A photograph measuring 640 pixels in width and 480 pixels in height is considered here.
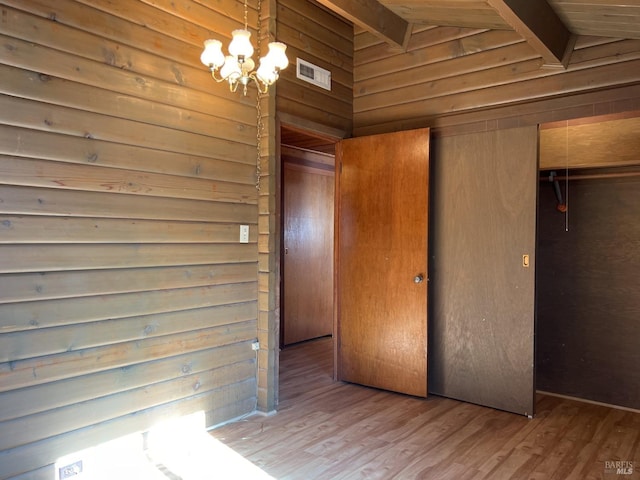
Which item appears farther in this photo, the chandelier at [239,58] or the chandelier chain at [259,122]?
the chandelier chain at [259,122]

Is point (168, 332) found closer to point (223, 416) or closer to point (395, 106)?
point (223, 416)

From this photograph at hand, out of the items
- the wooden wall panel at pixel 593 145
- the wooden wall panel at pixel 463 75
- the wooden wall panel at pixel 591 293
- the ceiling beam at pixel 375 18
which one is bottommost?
the wooden wall panel at pixel 591 293

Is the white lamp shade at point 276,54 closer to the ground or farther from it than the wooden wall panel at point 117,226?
farther from it

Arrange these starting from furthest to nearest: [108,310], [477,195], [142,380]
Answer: [477,195] → [142,380] → [108,310]

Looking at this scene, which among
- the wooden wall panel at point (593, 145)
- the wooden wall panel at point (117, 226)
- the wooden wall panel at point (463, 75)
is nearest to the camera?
the wooden wall panel at point (117, 226)

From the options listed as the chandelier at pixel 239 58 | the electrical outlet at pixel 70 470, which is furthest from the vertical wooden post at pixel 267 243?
the electrical outlet at pixel 70 470

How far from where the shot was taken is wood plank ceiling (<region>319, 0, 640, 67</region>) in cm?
256

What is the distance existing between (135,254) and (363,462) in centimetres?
174

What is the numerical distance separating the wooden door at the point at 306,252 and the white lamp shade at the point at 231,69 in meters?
2.73

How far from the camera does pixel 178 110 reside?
2.81 metres

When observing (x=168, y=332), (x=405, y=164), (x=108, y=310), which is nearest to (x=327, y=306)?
(x=405, y=164)

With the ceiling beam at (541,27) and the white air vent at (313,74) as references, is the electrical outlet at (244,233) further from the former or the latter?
the ceiling beam at (541,27)

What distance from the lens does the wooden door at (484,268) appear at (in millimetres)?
3309

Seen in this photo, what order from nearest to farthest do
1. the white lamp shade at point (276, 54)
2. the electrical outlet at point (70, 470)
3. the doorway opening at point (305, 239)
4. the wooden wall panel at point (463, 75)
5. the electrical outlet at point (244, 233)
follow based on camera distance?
the electrical outlet at point (70, 470), the white lamp shade at point (276, 54), the wooden wall panel at point (463, 75), the electrical outlet at point (244, 233), the doorway opening at point (305, 239)
